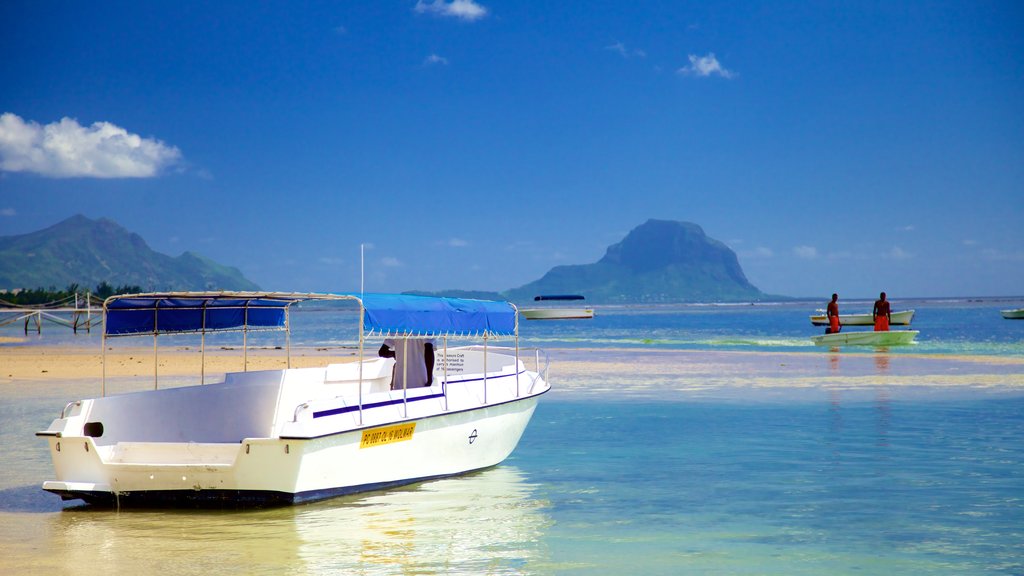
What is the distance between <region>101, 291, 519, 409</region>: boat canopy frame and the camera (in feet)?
36.3

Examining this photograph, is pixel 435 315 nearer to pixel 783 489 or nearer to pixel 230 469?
pixel 230 469

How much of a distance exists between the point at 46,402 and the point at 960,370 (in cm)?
2379

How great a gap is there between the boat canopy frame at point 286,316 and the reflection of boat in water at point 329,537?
4.34 feet

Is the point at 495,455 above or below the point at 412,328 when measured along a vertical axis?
below

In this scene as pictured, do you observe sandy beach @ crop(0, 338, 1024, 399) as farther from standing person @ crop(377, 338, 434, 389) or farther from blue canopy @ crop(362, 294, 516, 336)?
blue canopy @ crop(362, 294, 516, 336)

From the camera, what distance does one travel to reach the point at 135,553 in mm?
8844

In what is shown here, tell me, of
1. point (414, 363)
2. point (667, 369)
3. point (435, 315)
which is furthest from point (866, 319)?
point (435, 315)

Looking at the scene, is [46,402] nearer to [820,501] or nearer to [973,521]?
[820,501]

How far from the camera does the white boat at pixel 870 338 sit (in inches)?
1570

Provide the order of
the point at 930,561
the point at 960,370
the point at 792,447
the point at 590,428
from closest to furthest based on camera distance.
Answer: the point at 930,561 → the point at 792,447 → the point at 590,428 → the point at 960,370

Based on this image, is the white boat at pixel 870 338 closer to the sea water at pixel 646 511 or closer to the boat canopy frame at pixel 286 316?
the sea water at pixel 646 511

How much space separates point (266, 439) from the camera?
9.98 meters

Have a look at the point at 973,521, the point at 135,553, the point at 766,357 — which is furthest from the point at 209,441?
the point at 766,357

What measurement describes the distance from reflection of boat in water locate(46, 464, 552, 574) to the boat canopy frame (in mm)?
1323
